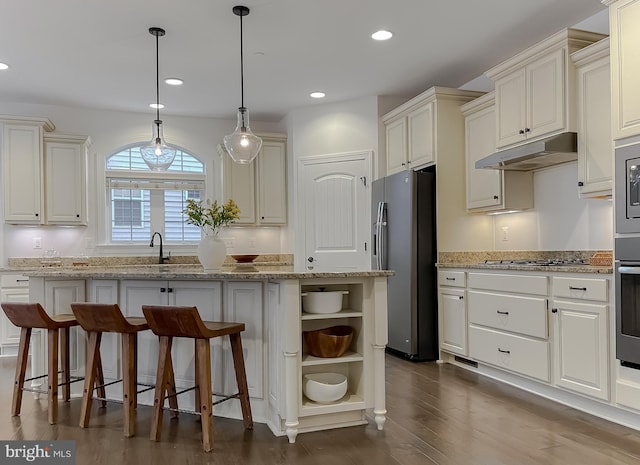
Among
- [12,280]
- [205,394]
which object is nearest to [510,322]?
[205,394]

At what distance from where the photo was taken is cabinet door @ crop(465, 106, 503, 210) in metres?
4.35

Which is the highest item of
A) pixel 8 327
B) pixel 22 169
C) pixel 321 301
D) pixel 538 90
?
pixel 538 90

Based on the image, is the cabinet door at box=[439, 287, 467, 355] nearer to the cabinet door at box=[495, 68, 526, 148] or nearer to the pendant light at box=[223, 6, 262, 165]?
the cabinet door at box=[495, 68, 526, 148]

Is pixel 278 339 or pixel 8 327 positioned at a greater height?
pixel 278 339

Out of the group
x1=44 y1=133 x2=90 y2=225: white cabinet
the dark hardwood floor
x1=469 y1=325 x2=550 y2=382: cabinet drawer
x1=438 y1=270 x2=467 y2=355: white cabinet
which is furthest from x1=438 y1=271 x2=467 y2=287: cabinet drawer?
x1=44 y1=133 x2=90 y2=225: white cabinet

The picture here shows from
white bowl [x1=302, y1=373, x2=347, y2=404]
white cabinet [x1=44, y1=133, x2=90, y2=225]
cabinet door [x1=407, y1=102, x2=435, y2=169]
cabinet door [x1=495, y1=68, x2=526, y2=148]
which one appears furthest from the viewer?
white cabinet [x1=44, y1=133, x2=90, y2=225]

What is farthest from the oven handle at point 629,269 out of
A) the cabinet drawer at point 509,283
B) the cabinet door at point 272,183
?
the cabinet door at point 272,183

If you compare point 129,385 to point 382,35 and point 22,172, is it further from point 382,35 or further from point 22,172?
point 22,172

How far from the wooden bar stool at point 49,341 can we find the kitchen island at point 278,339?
337 millimetres

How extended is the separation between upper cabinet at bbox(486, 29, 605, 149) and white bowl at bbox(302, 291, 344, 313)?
202cm

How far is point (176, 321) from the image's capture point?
2664 millimetres

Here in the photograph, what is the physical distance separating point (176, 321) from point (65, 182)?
3.69 metres

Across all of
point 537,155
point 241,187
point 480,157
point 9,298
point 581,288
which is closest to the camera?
point 581,288

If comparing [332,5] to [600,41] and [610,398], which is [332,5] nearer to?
[600,41]
